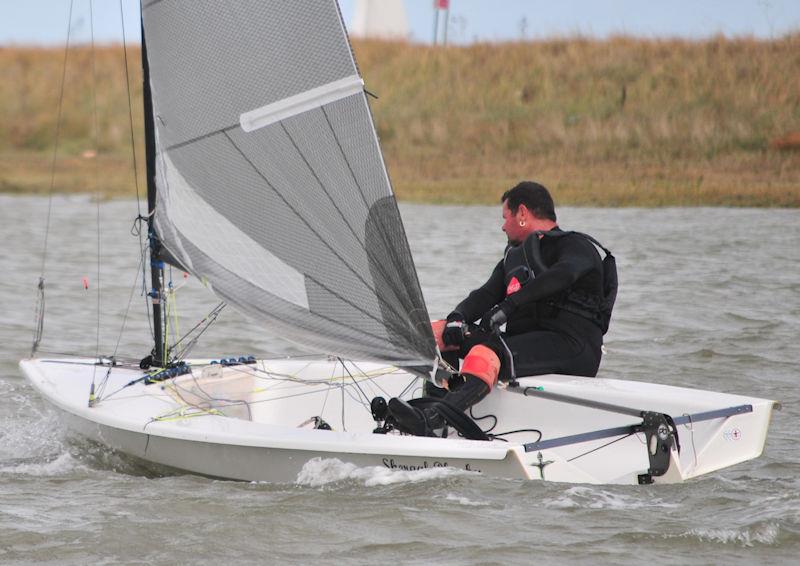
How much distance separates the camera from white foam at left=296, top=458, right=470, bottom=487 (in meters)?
4.70

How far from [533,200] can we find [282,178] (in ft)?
3.36

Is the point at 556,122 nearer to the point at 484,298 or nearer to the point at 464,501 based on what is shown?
the point at 484,298

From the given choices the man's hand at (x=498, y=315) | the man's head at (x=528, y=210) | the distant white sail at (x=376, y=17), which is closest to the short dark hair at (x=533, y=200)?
the man's head at (x=528, y=210)

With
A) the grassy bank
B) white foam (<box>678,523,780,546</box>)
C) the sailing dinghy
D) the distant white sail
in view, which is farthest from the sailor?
the distant white sail

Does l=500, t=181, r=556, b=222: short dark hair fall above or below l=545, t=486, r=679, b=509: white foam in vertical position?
above

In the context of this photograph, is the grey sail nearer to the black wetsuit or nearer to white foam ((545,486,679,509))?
the black wetsuit

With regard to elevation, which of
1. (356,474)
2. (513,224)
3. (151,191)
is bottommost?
(356,474)

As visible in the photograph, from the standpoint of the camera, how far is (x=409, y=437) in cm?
476

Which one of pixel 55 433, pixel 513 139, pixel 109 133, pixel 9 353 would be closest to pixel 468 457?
pixel 55 433

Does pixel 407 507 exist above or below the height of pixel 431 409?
below

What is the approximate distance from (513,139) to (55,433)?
1453cm

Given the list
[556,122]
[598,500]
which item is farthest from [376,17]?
[598,500]

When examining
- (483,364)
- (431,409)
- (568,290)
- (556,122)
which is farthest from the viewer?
(556,122)

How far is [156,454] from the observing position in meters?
5.20
